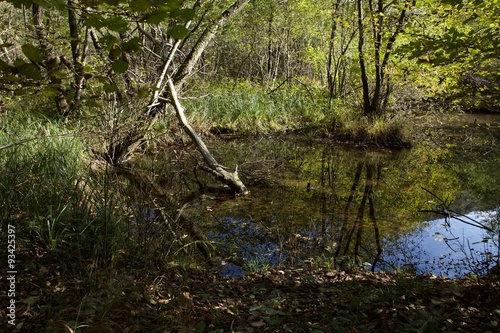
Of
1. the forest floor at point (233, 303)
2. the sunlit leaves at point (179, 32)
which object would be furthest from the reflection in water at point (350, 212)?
the sunlit leaves at point (179, 32)

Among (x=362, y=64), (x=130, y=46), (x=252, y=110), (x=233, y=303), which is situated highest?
(x=362, y=64)

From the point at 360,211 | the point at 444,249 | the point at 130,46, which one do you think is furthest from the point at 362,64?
the point at 130,46

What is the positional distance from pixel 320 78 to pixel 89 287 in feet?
57.9

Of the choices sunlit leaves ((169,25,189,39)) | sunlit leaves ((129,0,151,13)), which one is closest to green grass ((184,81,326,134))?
sunlit leaves ((169,25,189,39))

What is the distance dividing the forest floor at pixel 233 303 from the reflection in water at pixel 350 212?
81 centimetres

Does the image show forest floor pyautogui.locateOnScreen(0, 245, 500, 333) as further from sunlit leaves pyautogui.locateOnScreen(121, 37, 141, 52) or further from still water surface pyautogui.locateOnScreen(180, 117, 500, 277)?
sunlit leaves pyautogui.locateOnScreen(121, 37, 141, 52)

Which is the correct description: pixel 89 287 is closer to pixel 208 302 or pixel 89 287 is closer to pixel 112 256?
pixel 112 256

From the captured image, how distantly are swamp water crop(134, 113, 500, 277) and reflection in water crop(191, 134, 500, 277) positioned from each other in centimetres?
2

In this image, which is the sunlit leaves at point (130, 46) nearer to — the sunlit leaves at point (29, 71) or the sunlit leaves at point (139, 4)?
the sunlit leaves at point (139, 4)

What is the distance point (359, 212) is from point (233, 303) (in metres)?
3.51

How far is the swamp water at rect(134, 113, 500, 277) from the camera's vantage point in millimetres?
4504

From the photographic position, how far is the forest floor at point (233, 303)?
2.41m

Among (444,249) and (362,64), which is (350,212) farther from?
(362,64)

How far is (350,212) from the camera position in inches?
237
